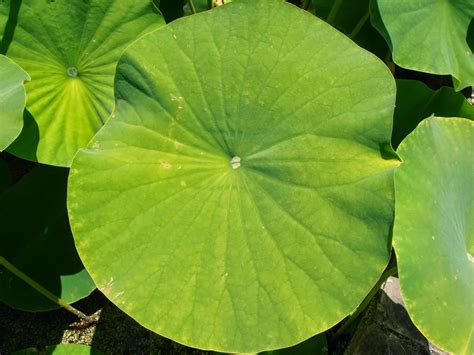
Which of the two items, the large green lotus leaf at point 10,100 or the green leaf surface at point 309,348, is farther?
the green leaf surface at point 309,348

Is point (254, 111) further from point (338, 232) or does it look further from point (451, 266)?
point (451, 266)

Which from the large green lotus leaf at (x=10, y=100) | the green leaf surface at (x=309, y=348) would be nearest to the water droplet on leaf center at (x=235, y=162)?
the large green lotus leaf at (x=10, y=100)

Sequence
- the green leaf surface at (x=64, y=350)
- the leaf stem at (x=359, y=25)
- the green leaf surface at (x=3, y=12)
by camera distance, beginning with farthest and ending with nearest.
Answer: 1. the leaf stem at (x=359, y=25)
2. the green leaf surface at (x=64, y=350)
3. the green leaf surface at (x=3, y=12)

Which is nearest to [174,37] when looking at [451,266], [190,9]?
[190,9]

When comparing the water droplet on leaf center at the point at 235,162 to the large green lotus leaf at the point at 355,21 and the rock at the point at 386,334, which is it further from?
the large green lotus leaf at the point at 355,21

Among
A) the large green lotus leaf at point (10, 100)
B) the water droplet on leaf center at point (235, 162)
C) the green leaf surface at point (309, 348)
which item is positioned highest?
the large green lotus leaf at point (10, 100)

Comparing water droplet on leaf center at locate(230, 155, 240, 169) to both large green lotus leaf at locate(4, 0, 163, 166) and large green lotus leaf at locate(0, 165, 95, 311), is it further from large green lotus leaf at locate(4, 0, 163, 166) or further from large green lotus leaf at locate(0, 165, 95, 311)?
large green lotus leaf at locate(0, 165, 95, 311)

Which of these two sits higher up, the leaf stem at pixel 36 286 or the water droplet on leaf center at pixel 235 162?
the water droplet on leaf center at pixel 235 162
